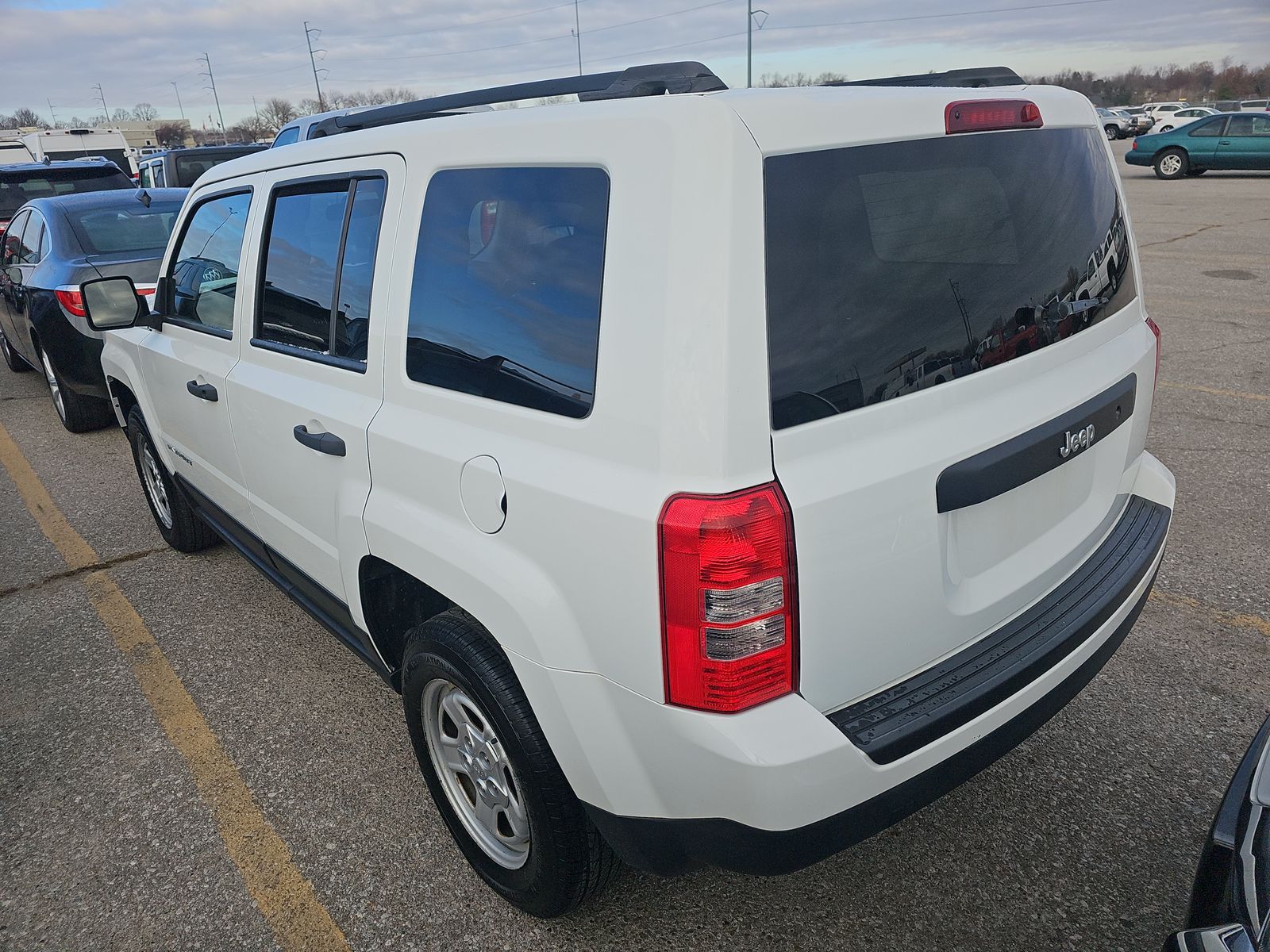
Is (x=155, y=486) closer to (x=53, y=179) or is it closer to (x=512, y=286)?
(x=512, y=286)

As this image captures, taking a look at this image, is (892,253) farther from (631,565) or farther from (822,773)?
(822,773)

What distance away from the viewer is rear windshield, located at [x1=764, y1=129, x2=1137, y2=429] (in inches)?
63.4

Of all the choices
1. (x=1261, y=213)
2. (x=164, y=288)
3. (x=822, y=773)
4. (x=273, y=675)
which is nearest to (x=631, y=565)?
(x=822, y=773)

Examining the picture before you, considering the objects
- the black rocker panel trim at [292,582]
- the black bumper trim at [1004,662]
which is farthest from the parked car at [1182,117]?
the black rocker panel trim at [292,582]

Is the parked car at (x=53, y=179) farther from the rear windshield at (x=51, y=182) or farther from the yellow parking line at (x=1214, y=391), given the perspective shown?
the yellow parking line at (x=1214, y=391)

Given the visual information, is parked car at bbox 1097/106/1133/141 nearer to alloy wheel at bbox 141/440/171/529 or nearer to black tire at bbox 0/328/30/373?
black tire at bbox 0/328/30/373

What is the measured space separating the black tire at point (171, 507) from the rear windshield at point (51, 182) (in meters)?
7.12

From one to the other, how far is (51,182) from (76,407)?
6.91m

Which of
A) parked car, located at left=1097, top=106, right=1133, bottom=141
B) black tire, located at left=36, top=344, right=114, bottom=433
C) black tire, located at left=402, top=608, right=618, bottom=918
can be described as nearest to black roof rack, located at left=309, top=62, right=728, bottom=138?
black tire, located at left=402, top=608, right=618, bottom=918

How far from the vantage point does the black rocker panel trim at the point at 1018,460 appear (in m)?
1.76

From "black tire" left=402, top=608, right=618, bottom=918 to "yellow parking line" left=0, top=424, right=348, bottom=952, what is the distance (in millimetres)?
506

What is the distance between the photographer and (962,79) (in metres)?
2.31

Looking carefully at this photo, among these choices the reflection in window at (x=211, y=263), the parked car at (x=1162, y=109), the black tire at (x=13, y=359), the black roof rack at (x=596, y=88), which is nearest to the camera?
the black roof rack at (x=596, y=88)

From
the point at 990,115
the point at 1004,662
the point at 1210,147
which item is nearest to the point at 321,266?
the point at 990,115
